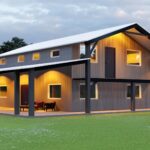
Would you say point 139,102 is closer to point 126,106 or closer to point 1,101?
point 126,106

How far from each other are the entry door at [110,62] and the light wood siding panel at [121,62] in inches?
10.8

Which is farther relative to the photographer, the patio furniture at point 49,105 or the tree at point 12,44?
the tree at point 12,44

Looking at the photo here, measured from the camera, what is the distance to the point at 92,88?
28.8m

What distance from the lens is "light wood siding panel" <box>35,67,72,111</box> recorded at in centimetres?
2727

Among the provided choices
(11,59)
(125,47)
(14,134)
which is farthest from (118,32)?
(14,134)

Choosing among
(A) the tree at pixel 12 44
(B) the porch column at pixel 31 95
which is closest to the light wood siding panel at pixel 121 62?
(B) the porch column at pixel 31 95

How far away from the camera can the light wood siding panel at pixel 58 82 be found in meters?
27.3

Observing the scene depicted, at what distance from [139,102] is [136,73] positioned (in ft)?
7.68

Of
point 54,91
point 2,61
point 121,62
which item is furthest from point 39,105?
point 2,61

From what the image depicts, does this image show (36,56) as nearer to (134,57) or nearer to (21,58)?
(21,58)

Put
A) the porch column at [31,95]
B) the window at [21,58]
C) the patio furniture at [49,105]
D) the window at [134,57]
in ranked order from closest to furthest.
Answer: the porch column at [31,95], the patio furniture at [49,105], the window at [134,57], the window at [21,58]

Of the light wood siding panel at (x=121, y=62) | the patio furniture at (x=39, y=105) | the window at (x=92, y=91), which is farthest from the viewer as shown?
the patio furniture at (x=39, y=105)

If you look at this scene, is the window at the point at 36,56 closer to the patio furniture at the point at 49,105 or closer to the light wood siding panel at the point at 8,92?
the light wood siding panel at the point at 8,92

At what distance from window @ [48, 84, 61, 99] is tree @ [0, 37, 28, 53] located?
33.9 metres
